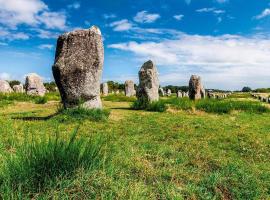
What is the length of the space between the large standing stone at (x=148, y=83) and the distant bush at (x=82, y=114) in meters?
6.75

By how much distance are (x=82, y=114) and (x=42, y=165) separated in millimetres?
8188

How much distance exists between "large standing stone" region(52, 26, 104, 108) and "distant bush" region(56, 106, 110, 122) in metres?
0.48

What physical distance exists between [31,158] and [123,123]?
779cm

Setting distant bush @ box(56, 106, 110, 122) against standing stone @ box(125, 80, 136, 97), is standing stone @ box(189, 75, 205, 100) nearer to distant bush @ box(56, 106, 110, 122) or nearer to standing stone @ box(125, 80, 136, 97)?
standing stone @ box(125, 80, 136, 97)

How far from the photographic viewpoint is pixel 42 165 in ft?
15.7

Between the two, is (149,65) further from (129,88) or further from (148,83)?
(129,88)

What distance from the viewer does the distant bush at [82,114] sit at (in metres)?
12.7

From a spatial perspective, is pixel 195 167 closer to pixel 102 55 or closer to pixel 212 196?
pixel 212 196

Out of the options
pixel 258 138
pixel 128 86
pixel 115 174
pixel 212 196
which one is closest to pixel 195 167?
pixel 212 196

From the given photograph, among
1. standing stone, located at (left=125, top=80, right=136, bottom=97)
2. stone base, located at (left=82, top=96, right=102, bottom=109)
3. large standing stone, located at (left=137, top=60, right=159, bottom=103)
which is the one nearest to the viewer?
stone base, located at (left=82, top=96, right=102, bottom=109)

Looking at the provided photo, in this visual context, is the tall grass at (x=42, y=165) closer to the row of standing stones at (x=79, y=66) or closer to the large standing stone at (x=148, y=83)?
the row of standing stones at (x=79, y=66)

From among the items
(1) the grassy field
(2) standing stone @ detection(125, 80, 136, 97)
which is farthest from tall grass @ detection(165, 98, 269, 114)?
(2) standing stone @ detection(125, 80, 136, 97)

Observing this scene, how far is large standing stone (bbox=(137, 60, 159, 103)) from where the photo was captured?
799 inches

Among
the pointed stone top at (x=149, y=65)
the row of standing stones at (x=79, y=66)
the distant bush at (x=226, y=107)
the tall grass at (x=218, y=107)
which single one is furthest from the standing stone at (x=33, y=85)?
the row of standing stones at (x=79, y=66)
